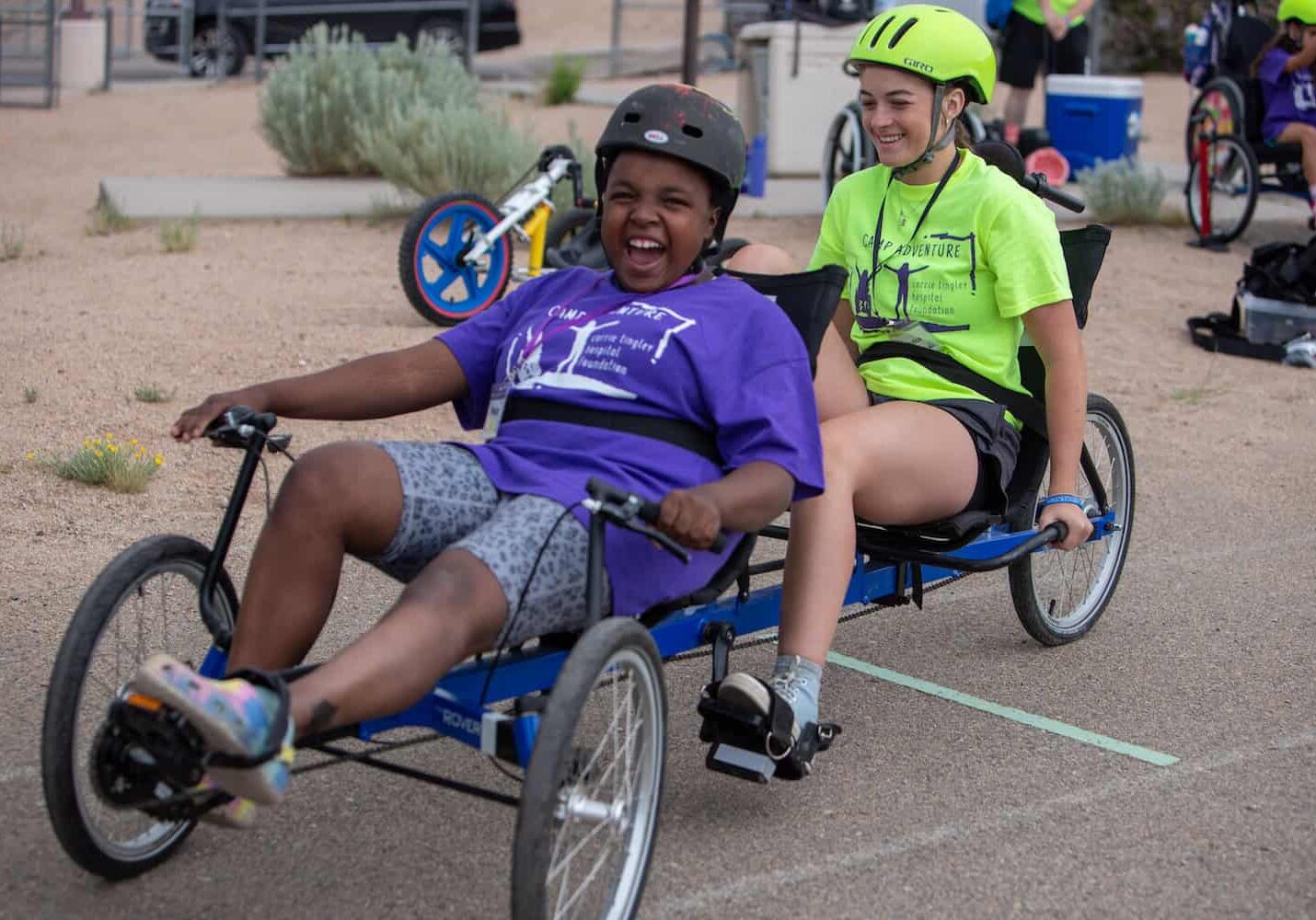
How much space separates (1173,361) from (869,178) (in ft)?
14.9

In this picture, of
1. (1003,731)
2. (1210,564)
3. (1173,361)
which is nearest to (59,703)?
(1003,731)

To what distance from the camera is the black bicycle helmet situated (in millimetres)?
3566

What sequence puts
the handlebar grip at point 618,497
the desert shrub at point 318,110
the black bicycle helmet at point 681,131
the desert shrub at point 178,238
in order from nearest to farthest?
the handlebar grip at point 618,497 → the black bicycle helmet at point 681,131 → the desert shrub at point 178,238 → the desert shrub at point 318,110

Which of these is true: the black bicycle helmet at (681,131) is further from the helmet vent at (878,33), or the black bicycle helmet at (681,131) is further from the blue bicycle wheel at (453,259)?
the blue bicycle wheel at (453,259)

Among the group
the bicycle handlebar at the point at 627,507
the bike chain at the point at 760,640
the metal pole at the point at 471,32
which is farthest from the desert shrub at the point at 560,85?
the bicycle handlebar at the point at 627,507

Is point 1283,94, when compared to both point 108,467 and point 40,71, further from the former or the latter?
point 40,71

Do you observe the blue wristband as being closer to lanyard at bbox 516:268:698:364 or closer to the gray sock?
the gray sock

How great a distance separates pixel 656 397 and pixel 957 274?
3.96 ft

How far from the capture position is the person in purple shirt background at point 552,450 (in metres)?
3.14

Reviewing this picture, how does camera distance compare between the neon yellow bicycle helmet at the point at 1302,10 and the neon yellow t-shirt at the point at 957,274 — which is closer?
the neon yellow t-shirt at the point at 957,274

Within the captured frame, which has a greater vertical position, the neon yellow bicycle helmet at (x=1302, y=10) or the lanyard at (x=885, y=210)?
the neon yellow bicycle helmet at (x=1302, y=10)

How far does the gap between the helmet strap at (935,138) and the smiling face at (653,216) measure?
2.99 feet

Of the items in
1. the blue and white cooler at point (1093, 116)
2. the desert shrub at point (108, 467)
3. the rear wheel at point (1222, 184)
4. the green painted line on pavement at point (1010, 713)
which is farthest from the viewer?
the blue and white cooler at point (1093, 116)

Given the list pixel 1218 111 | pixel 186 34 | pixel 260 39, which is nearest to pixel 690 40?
pixel 1218 111
